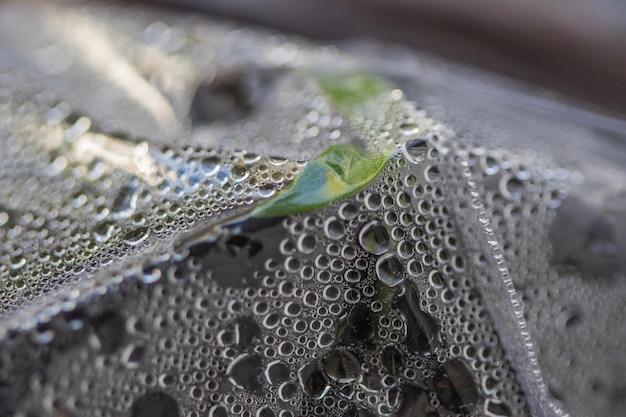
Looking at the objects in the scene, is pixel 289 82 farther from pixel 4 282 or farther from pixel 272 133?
pixel 4 282

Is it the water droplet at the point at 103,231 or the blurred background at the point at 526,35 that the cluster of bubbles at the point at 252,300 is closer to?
the water droplet at the point at 103,231

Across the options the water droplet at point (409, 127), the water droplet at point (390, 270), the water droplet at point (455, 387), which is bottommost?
the water droplet at point (455, 387)

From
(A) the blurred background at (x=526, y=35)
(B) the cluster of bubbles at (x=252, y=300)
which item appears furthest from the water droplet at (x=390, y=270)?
(A) the blurred background at (x=526, y=35)

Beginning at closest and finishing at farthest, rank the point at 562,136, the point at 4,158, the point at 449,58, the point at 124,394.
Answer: the point at 124,394 < the point at 4,158 < the point at 562,136 < the point at 449,58

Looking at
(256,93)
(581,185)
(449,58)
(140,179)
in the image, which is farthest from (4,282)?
(449,58)

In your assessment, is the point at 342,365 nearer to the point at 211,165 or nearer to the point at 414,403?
the point at 414,403

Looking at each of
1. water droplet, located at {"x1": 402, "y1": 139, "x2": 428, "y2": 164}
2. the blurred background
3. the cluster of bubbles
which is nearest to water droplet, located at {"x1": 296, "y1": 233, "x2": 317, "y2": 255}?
the cluster of bubbles

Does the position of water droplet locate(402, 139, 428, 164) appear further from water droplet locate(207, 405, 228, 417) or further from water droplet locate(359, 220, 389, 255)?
water droplet locate(207, 405, 228, 417)
